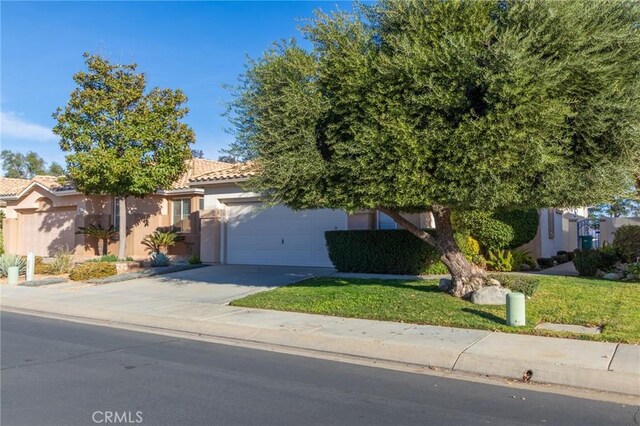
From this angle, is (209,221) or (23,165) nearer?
(209,221)

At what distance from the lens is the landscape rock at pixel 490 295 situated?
404 inches

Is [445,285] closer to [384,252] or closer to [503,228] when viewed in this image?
[384,252]

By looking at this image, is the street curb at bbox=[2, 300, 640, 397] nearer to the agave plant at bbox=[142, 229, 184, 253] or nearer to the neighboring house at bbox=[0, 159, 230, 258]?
the agave plant at bbox=[142, 229, 184, 253]

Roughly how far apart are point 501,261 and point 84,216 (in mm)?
18798

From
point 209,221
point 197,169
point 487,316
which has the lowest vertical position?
point 487,316

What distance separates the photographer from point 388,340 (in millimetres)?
8328

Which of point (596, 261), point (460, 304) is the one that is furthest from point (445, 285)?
point (596, 261)

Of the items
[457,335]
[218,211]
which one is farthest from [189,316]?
[218,211]

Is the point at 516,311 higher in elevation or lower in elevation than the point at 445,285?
lower

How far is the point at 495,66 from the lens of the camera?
26.8 ft

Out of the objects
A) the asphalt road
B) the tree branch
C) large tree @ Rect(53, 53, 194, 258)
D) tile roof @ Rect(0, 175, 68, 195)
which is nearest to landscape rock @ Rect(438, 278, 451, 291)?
the tree branch

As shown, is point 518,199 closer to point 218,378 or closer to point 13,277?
point 218,378

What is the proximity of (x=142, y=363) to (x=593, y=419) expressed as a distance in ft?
18.7

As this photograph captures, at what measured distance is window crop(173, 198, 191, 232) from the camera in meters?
24.2
